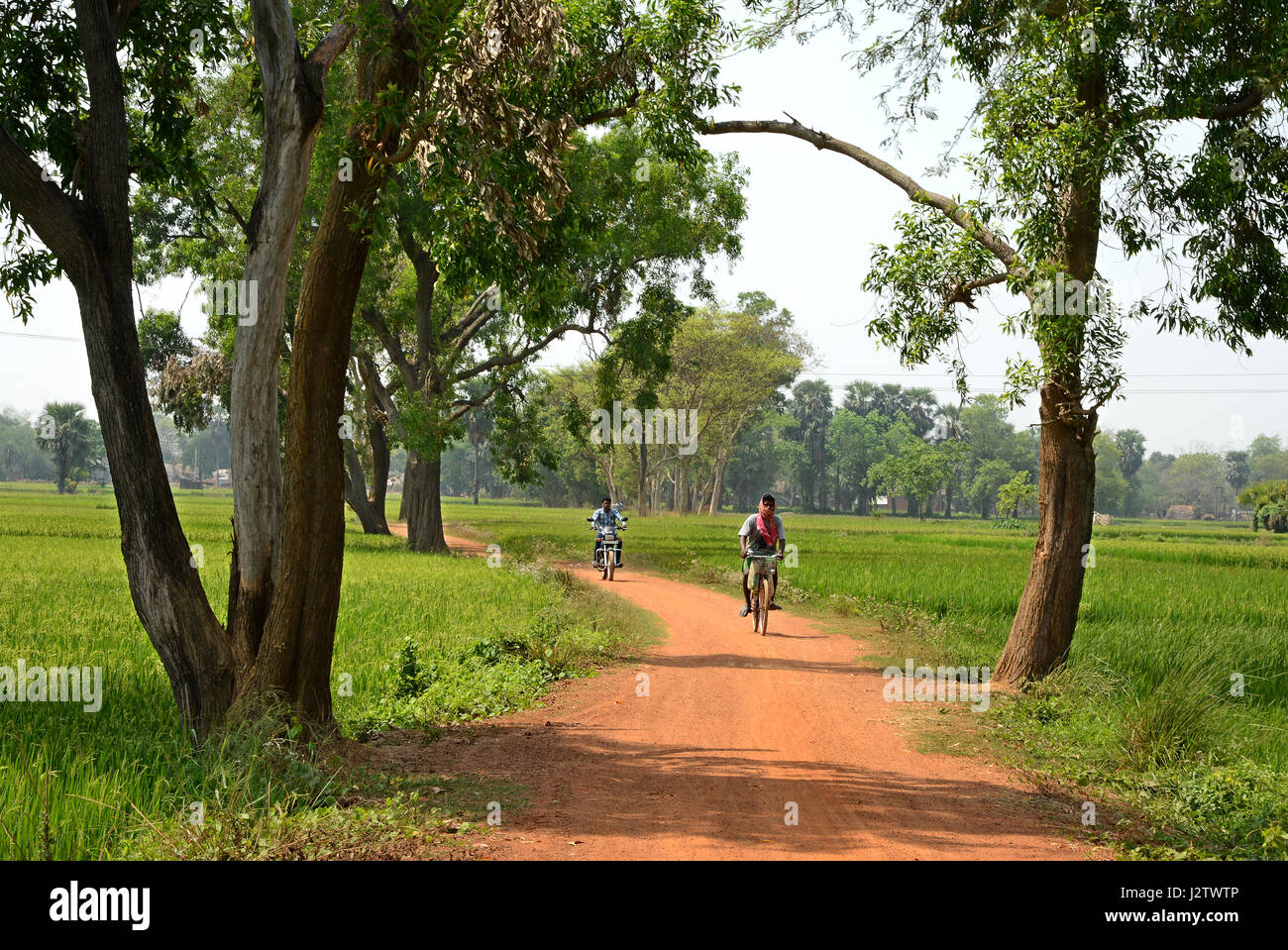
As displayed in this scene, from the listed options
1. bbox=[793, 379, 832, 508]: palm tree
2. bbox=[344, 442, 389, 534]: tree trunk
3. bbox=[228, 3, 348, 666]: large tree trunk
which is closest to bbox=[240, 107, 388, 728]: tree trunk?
bbox=[228, 3, 348, 666]: large tree trunk

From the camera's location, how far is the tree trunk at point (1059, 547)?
10828 mm

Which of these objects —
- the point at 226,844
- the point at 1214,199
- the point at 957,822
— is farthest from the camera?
the point at 1214,199

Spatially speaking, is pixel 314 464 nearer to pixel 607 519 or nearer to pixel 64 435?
pixel 607 519

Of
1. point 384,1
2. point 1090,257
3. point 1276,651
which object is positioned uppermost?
point 384,1

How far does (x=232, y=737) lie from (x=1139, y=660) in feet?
37.8

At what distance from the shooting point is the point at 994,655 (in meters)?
12.8

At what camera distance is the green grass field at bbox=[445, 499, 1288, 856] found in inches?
271

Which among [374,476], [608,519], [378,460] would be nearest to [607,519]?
[608,519]

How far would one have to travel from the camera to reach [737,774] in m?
7.39

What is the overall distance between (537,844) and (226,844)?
174cm

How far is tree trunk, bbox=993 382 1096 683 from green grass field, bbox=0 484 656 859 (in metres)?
5.54

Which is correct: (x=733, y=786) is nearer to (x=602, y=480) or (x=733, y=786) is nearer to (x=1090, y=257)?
(x=1090, y=257)

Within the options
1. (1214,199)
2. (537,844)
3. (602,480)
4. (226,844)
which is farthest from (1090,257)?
(602,480)

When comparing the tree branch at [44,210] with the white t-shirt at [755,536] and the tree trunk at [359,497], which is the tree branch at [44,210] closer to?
the white t-shirt at [755,536]
